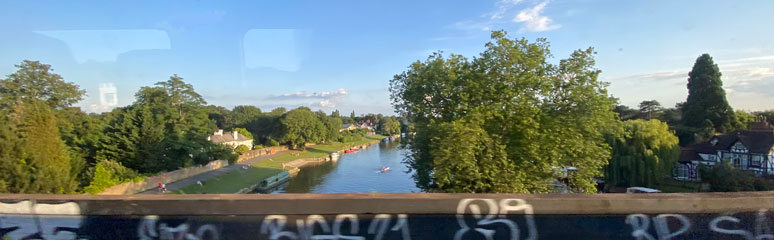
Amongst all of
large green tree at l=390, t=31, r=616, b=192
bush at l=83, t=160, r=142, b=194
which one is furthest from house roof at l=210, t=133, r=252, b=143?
large green tree at l=390, t=31, r=616, b=192

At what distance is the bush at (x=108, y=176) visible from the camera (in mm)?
25062

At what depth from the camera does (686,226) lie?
10.4ft

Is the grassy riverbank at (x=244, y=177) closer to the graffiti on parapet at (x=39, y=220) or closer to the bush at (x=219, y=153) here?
the bush at (x=219, y=153)

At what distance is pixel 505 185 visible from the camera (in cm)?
1058

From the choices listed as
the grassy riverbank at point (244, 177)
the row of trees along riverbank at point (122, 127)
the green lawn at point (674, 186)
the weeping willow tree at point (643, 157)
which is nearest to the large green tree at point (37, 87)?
the row of trees along riverbank at point (122, 127)

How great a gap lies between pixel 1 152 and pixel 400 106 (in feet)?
54.5

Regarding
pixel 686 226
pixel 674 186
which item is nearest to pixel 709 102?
pixel 674 186

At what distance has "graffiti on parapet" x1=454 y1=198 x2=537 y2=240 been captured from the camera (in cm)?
313

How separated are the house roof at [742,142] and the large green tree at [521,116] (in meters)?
27.6

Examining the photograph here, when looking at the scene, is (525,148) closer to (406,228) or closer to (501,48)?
(501,48)

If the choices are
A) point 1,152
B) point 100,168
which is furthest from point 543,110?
point 100,168

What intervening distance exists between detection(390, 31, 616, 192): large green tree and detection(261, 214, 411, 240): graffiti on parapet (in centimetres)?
720

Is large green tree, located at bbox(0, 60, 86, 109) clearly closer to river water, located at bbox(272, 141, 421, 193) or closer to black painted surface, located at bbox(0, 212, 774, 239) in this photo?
river water, located at bbox(272, 141, 421, 193)

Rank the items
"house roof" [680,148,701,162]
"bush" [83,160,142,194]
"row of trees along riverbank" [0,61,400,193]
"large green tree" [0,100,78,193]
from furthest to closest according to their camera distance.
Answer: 1. "house roof" [680,148,701,162]
2. "row of trees along riverbank" [0,61,400,193]
3. "bush" [83,160,142,194]
4. "large green tree" [0,100,78,193]
